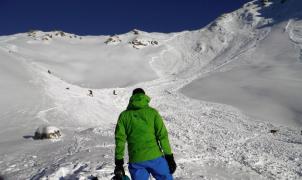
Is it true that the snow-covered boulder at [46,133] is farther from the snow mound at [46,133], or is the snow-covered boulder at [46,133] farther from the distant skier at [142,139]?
the distant skier at [142,139]

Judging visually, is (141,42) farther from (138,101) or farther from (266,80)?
(138,101)

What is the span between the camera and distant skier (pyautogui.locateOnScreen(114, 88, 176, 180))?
6.05 metres

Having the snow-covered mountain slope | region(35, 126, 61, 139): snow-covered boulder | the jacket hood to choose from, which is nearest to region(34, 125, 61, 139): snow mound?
region(35, 126, 61, 139): snow-covered boulder

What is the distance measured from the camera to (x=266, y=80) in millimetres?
38406

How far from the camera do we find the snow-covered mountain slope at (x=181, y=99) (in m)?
13.5

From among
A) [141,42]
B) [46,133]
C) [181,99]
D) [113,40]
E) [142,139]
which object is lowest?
[46,133]

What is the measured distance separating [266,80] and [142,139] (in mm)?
34285

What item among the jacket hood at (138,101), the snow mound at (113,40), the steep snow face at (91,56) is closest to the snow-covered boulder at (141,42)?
the steep snow face at (91,56)

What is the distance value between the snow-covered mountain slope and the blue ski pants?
124 inches

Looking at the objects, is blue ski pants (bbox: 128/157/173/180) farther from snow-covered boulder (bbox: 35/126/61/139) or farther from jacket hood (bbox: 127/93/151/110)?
A: snow-covered boulder (bbox: 35/126/61/139)

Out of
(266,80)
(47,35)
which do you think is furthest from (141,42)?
(266,80)

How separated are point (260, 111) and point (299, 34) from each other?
3307cm

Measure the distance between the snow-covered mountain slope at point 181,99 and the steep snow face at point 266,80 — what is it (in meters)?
0.11

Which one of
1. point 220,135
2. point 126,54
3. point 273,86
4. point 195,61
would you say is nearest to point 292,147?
point 220,135
